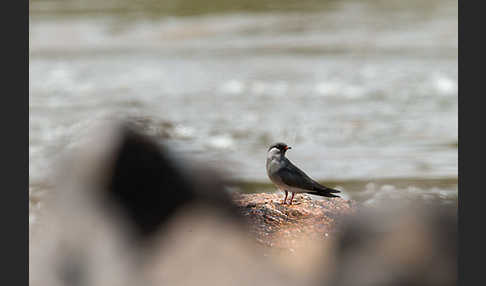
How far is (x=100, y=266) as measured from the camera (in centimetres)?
135

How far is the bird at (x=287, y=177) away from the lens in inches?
113

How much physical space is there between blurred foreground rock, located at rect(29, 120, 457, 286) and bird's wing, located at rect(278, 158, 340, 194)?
4.64ft

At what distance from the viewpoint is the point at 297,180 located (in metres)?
2.89

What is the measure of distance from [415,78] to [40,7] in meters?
Result: 10.8

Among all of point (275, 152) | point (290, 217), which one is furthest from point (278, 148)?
point (290, 217)

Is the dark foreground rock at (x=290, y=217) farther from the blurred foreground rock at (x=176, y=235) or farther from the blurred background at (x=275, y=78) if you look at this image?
the blurred background at (x=275, y=78)

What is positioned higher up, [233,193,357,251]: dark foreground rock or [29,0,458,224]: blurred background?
[29,0,458,224]: blurred background

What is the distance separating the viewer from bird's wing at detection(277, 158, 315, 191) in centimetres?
288

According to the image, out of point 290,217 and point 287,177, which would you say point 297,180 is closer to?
point 287,177

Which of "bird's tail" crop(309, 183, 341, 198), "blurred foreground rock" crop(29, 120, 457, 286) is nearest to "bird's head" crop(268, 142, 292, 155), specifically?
"bird's tail" crop(309, 183, 341, 198)

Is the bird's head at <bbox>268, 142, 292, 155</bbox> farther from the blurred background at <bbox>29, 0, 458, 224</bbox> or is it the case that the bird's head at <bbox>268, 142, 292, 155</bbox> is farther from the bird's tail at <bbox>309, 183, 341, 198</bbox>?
the blurred background at <bbox>29, 0, 458, 224</bbox>

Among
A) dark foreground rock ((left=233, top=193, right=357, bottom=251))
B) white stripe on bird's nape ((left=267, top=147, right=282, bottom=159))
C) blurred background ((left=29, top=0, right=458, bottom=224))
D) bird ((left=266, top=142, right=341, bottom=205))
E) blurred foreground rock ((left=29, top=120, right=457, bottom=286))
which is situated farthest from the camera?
blurred background ((left=29, top=0, right=458, bottom=224))

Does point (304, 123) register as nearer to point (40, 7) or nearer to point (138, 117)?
point (138, 117)

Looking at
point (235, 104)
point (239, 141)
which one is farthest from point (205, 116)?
point (239, 141)
